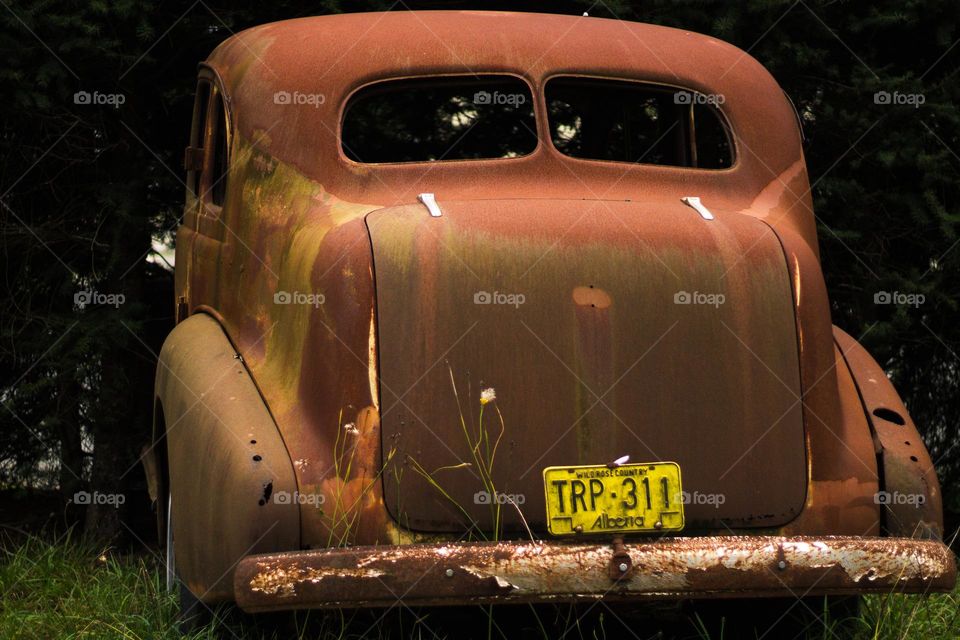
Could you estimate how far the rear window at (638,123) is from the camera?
436 centimetres

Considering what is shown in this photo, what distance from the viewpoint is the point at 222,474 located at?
11.0ft

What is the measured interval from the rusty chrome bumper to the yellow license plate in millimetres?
108

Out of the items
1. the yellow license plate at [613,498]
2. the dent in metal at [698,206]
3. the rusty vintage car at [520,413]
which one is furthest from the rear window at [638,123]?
the yellow license plate at [613,498]

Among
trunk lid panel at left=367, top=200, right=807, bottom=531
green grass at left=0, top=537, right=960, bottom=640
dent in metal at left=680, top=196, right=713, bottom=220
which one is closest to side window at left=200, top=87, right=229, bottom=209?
trunk lid panel at left=367, top=200, right=807, bottom=531

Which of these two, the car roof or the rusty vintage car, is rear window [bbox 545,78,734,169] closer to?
the car roof

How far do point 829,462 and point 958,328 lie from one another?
2984 mm

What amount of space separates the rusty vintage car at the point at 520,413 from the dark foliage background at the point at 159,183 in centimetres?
239

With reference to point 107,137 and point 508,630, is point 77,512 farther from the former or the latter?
point 508,630

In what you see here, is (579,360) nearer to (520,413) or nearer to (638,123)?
(520,413)

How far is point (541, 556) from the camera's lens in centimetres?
310

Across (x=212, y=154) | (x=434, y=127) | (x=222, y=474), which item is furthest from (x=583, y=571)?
(x=434, y=127)

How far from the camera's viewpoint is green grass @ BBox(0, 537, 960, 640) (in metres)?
3.71

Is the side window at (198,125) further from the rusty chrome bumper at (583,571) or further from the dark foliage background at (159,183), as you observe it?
the rusty chrome bumper at (583,571)

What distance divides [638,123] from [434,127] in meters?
1.10
